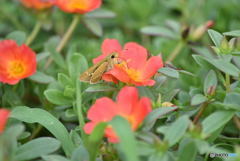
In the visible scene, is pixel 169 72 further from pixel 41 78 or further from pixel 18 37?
pixel 18 37

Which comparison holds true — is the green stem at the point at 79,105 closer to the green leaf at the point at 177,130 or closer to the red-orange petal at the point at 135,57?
the red-orange petal at the point at 135,57

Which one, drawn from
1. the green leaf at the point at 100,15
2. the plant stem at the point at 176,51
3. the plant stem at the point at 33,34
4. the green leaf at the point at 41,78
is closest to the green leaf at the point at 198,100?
the green leaf at the point at 41,78

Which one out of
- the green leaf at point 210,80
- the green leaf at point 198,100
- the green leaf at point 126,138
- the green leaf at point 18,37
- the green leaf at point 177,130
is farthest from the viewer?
the green leaf at point 18,37

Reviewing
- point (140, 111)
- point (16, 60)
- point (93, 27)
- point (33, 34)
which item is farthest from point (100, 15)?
point (140, 111)

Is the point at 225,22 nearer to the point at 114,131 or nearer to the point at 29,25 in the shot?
the point at 29,25

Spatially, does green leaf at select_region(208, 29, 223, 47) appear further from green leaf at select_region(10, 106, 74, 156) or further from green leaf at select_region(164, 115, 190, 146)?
green leaf at select_region(10, 106, 74, 156)

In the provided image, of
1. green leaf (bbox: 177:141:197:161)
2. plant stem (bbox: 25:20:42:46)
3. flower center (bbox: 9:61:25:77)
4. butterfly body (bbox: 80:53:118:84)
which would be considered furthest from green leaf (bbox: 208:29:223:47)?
plant stem (bbox: 25:20:42:46)

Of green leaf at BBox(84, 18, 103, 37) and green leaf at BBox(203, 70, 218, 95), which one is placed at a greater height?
green leaf at BBox(203, 70, 218, 95)
